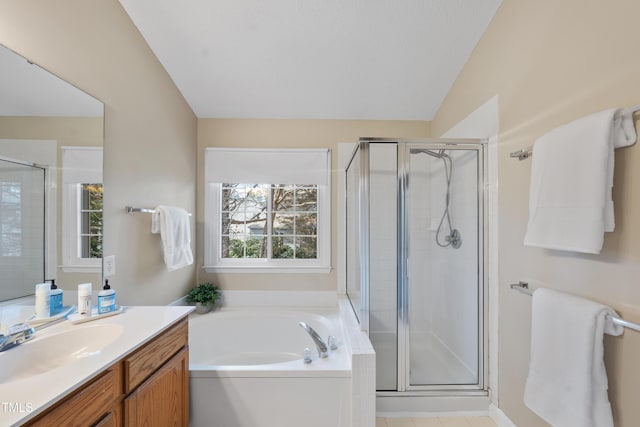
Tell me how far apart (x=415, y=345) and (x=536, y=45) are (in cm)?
193

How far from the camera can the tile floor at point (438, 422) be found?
1.78 metres

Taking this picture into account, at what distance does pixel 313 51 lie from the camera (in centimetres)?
211

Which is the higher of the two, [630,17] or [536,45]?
[536,45]

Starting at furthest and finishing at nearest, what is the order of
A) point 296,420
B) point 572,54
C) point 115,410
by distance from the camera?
point 296,420
point 572,54
point 115,410

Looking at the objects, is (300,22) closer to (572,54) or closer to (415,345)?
(572,54)

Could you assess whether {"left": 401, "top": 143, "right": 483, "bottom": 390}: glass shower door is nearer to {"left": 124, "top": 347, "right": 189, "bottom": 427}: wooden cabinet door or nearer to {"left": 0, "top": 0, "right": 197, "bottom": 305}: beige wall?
{"left": 124, "top": 347, "right": 189, "bottom": 427}: wooden cabinet door

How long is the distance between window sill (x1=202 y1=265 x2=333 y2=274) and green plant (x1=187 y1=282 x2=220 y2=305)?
176 mm

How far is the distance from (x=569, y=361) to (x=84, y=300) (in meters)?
2.10

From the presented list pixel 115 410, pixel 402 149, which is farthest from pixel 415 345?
pixel 115 410

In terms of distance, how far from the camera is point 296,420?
163 cm

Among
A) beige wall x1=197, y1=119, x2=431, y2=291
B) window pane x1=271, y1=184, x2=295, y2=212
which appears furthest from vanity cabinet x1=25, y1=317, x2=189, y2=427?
window pane x1=271, y1=184, x2=295, y2=212

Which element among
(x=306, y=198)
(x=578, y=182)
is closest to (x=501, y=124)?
(x=578, y=182)

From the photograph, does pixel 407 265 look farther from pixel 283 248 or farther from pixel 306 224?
pixel 283 248

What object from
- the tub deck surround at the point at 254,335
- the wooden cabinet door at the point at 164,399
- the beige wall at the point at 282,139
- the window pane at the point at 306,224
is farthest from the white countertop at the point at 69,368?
the window pane at the point at 306,224
